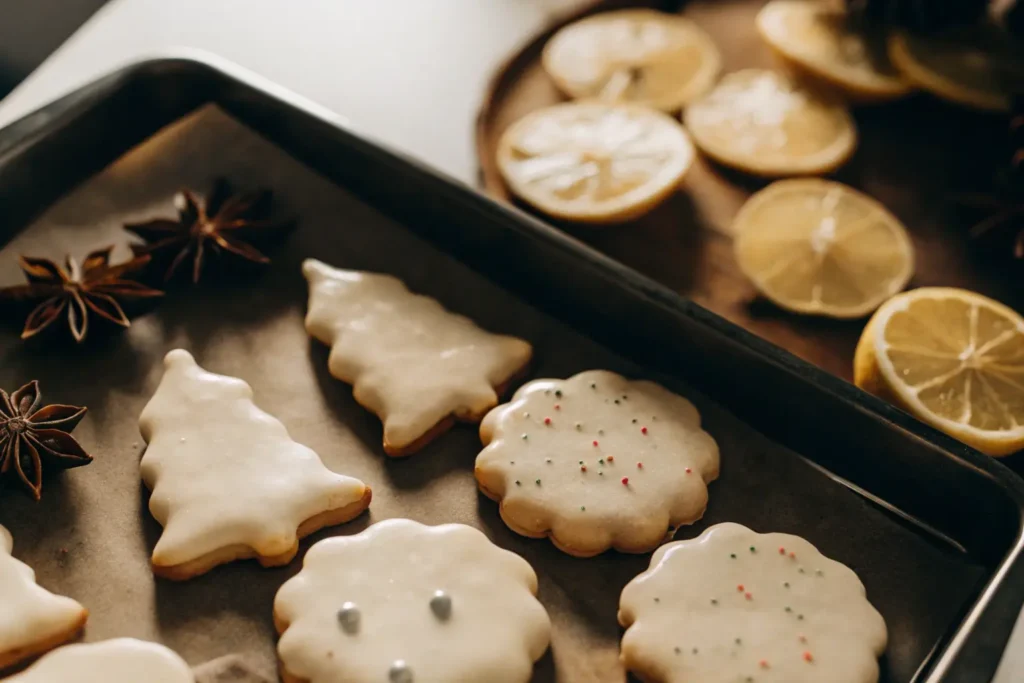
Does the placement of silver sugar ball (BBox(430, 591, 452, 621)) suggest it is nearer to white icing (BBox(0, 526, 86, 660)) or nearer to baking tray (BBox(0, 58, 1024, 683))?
baking tray (BBox(0, 58, 1024, 683))

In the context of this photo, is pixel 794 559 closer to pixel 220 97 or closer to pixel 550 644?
pixel 550 644

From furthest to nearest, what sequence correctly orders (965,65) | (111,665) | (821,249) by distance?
(965,65) → (821,249) → (111,665)

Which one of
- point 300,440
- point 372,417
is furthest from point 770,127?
point 300,440

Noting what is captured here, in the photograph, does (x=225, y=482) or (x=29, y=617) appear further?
(x=225, y=482)

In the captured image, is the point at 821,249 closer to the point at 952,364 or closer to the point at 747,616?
the point at 952,364

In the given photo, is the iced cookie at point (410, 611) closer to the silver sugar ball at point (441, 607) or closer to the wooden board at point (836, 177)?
the silver sugar ball at point (441, 607)

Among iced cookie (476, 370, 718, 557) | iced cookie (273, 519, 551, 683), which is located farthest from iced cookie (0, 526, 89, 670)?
iced cookie (476, 370, 718, 557)

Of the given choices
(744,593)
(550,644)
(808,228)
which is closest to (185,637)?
(550,644)
